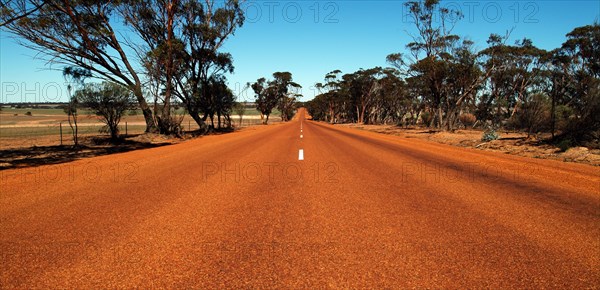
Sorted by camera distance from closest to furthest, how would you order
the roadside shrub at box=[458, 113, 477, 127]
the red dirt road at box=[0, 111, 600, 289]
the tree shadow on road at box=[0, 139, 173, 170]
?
1. the red dirt road at box=[0, 111, 600, 289]
2. the tree shadow on road at box=[0, 139, 173, 170]
3. the roadside shrub at box=[458, 113, 477, 127]

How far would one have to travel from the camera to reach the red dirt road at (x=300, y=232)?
2.74 meters

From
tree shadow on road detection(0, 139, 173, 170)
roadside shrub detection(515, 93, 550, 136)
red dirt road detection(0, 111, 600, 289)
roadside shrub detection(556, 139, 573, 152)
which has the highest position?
roadside shrub detection(515, 93, 550, 136)

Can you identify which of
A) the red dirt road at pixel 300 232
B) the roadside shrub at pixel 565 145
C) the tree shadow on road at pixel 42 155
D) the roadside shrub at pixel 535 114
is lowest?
the tree shadow on road at pixel 42 155

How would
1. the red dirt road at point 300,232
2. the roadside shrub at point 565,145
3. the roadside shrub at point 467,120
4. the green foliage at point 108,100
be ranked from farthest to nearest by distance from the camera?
the roadside shrub at point 467,120 → the green foliage at point 108,100 → the roadside shrub at point 565,145 → the red dirt road at point 300,232

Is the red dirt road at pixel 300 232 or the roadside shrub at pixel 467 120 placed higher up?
the roadside shrub at pixel 467 120

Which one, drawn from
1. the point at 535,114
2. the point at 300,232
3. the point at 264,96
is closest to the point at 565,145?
the point at 535,114

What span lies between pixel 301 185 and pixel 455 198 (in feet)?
8.63

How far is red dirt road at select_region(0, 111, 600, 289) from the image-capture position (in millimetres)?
2736

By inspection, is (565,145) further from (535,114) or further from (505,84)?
(505,84)

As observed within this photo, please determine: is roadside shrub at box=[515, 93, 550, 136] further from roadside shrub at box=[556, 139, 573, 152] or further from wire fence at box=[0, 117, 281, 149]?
wire fence at box=[0, 117, 281, 149]

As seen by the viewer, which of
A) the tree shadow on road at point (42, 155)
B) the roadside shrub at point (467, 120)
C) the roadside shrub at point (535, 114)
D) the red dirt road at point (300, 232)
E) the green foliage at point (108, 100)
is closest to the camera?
the red dirt road at point (300, 232)

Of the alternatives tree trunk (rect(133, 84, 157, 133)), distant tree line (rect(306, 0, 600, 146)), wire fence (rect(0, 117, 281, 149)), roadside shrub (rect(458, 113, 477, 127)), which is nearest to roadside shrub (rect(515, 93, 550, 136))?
distant tree line (rect(306, 0, 600, 146))

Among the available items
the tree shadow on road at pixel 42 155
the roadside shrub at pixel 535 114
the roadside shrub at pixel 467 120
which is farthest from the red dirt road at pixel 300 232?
the roadside shrub at pixel 467 120

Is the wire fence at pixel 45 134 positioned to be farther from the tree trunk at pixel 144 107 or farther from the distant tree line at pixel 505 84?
the distant tree line at pixel 505 84
